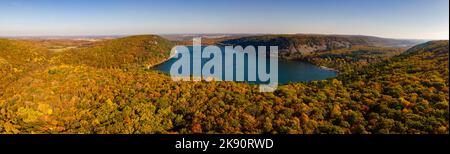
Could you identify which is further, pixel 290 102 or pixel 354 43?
pixel 354 43

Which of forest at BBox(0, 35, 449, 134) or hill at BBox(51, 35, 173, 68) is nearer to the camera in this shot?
forest at BBox(0, 35, 449, 134)

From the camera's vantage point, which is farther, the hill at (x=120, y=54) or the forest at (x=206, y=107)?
the hill at (x=120, y=54)

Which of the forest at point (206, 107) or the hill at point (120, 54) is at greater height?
the hill at point (120, 54)

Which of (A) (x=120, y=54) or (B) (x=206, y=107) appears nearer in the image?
(B) (x=206, y=107)

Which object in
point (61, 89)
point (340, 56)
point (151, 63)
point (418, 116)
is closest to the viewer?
point (418, 116)

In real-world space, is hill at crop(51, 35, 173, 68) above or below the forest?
above

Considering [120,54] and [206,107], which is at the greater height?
[120,54]

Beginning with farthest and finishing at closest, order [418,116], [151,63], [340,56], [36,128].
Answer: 1. [340,56]
2. [151,63]
3. [36,128]
4. [418,116]
